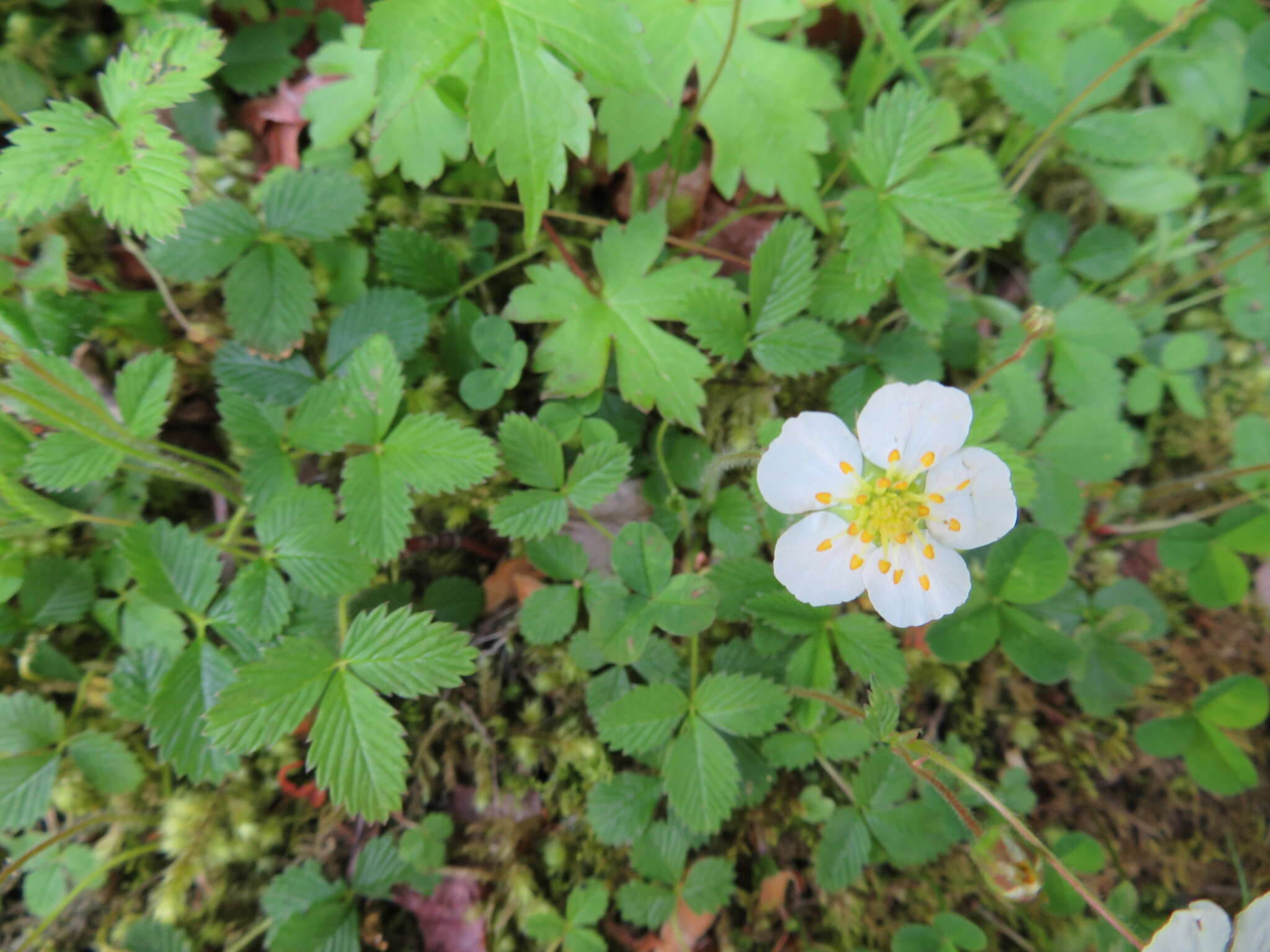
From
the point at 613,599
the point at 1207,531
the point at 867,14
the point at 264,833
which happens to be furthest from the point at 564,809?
the point at 867,14

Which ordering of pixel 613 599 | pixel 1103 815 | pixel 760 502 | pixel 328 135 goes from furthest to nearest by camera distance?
pixel 1103 815
pixel 328 135
pixel 760 502
pixel 613 599

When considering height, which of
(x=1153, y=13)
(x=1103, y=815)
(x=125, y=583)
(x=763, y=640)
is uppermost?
(x=1153, y=13)

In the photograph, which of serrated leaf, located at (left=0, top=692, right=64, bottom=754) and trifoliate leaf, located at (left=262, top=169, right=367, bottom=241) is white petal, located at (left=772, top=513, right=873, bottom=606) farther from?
serrated leaf, located at (left=0, top=692, right=64, bottom=754)

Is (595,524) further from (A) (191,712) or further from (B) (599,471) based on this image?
(A) (191,712)

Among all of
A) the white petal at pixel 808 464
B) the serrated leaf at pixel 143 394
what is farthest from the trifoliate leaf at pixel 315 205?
the white petal at pixel 808 464

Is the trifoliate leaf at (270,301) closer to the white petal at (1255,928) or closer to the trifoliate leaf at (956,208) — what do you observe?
the trifoliate leaf at (956,208)

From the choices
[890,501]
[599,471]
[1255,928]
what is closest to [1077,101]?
[890,501]

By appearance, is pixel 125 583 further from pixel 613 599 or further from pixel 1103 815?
pixel 1103 815
